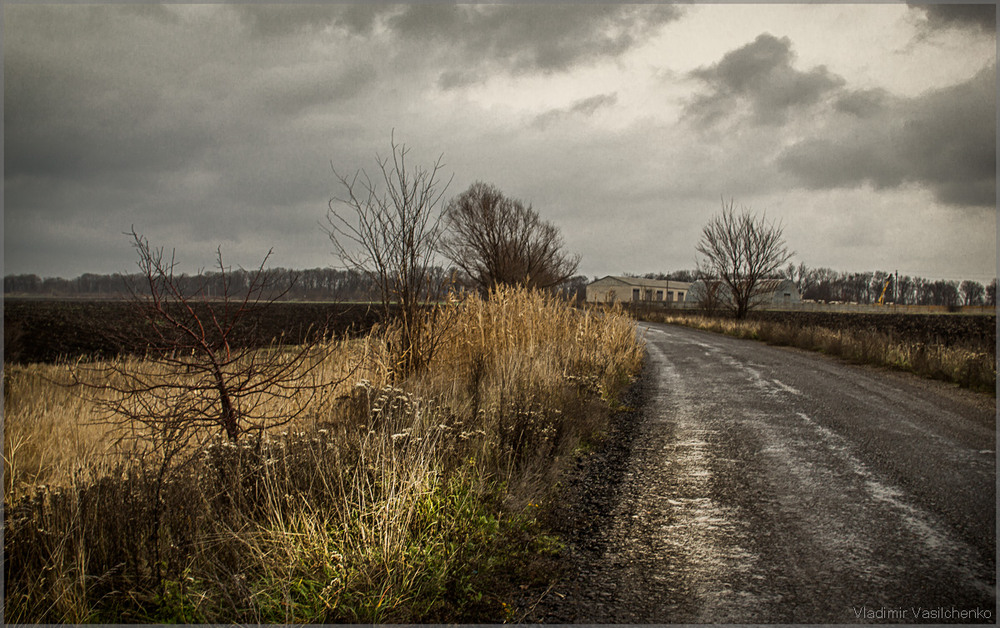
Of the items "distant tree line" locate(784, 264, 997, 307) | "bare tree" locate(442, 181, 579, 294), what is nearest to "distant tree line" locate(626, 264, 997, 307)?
"distant tree line" locate(784, 264, 997, 307)

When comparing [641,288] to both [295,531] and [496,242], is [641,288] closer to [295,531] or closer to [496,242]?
[496,242]

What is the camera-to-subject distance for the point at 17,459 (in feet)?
20.9

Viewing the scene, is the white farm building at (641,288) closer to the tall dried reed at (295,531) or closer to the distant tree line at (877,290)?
the distant tree line at (877,290)

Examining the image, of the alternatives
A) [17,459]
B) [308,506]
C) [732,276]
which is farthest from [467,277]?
[308,506]

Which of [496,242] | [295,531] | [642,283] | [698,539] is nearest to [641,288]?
[642,283]

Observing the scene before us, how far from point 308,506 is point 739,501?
3405 millimetres

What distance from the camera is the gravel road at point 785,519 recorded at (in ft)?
9.57

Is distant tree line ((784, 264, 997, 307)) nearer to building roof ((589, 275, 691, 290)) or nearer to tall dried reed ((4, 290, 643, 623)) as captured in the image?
building roof ((589, 275, 691, 290))

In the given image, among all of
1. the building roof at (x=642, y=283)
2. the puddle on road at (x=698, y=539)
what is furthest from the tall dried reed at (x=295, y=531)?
the building roof at (x=642, y=283)

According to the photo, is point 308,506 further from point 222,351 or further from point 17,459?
point 17,459

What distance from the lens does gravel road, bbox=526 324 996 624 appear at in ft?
9.57

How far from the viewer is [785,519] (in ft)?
13.3

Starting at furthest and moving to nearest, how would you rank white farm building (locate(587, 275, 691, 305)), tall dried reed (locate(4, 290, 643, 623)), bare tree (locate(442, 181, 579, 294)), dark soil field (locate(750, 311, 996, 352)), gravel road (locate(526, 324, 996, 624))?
1. white farm building (locate(587, 275, 691, 305))
2. bare tree (locate(442, 181, 579, 294))
3. dark soil field (locate(750, 311, 996, 352))
4. gravel road (locate(526, 324, 996, 624))
5. tall dried reed (locate(4, 290, 643, 623))

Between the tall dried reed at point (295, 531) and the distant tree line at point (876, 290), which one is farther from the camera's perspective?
the distant tree line at point (876, 290)
